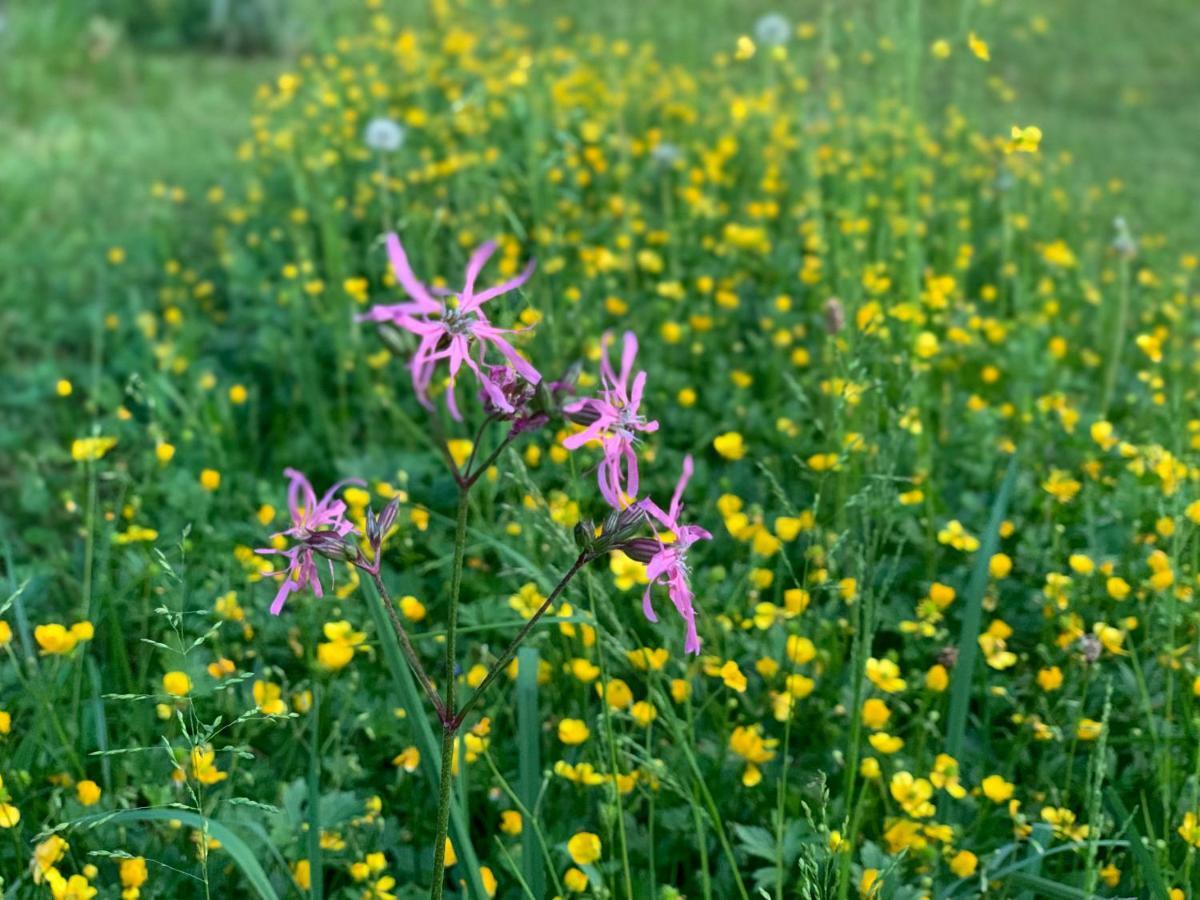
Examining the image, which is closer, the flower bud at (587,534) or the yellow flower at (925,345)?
the flower bud at (587,534)

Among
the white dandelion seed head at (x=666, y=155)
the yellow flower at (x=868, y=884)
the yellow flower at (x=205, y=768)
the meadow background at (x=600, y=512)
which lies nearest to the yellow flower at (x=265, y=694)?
the meadow background at (x=600, y=512)

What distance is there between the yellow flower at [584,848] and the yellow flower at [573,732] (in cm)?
22

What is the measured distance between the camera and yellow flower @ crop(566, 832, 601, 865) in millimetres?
1569

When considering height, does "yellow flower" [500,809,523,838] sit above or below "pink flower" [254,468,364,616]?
below

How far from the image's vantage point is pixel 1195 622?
189 centimetres

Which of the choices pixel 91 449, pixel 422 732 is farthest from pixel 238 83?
pixel 422 732

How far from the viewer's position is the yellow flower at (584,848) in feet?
5.15

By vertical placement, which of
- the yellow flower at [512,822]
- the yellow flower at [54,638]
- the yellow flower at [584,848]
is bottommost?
the yellow flower at [512,822]

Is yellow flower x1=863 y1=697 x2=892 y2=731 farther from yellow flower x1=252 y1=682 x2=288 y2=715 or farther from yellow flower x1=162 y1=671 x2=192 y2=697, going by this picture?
yellow flower x1=162 y1=671 x2=192 y2=697

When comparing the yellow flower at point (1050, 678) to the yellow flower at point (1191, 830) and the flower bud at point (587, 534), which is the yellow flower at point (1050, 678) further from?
the flower bud at point (587, 534)

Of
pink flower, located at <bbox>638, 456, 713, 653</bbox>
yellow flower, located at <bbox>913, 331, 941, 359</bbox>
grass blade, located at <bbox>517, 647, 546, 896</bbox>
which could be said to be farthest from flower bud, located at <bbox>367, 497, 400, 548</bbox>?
yellow flower, located at <bbox>913, 331, 941, 359</bbox>

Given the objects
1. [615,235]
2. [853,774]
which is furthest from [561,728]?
[615,235]

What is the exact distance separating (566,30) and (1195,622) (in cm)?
569

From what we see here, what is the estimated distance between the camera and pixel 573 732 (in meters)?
1.79
